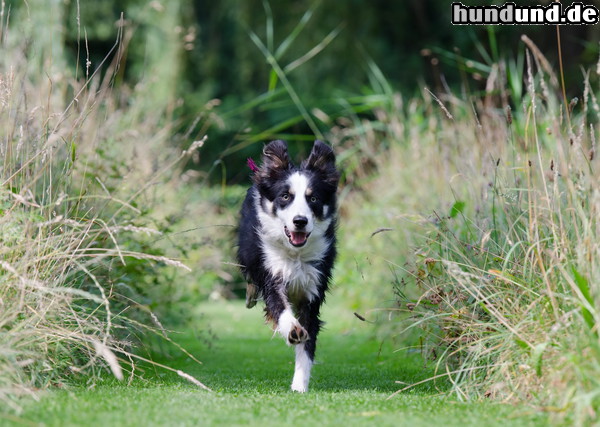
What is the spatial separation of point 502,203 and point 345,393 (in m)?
1.53

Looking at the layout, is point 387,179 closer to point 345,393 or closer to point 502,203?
point 502,203

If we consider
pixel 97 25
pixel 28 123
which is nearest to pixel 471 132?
pixel 28 123

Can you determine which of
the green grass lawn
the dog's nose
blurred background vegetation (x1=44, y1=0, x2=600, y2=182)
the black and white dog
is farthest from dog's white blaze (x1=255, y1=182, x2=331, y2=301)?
blurred background vegetation (x1=44, y1=0, x2=600, y2=182)

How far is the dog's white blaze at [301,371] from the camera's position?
199 inches

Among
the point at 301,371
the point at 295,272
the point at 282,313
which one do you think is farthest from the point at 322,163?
the point at 301,371

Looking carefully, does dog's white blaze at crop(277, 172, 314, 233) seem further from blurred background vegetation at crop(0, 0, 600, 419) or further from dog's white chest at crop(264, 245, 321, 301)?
blurred background vegetation at crop(0, 0, 600, 419)

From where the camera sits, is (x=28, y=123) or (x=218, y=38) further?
(x=218, y=38)

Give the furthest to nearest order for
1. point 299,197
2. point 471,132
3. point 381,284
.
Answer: point 381,284, point 471,132, point 299,197

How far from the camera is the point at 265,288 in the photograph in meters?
5.80

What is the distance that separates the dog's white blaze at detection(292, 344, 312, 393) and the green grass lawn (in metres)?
0.08

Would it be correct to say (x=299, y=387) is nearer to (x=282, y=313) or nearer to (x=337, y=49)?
(x=282, y=313)

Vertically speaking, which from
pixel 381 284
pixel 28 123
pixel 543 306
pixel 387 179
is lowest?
pixel 381 284

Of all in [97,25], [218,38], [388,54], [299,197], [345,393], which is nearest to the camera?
[345,393]

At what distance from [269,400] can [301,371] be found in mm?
799
